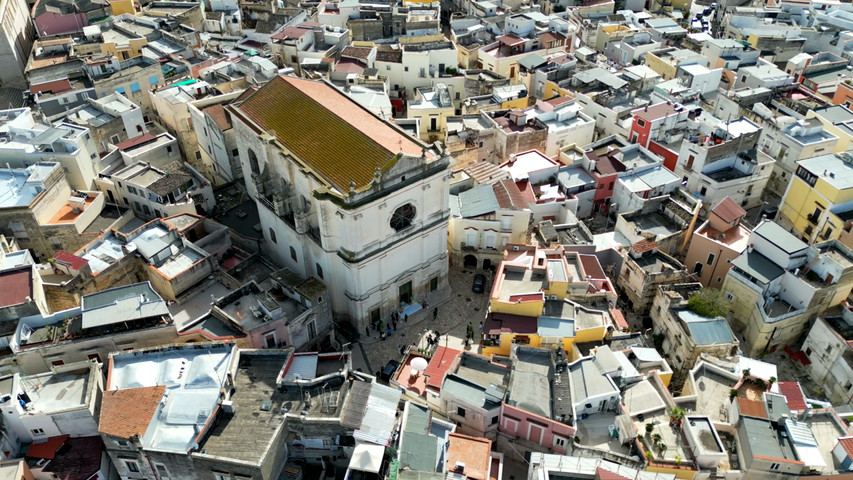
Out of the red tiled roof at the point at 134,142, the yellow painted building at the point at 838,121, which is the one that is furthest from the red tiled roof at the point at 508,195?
the red tiled roof at the point at 134,142

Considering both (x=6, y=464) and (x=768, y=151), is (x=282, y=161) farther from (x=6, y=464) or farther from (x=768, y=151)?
(x=768, y=151)

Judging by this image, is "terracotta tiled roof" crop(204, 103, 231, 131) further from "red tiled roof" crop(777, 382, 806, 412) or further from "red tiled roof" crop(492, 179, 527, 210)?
"red tiled roof" crop(777, 382, 806, 412)

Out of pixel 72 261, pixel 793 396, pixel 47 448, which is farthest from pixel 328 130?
pixel 793 396

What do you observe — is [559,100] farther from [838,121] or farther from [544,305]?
[544,305]

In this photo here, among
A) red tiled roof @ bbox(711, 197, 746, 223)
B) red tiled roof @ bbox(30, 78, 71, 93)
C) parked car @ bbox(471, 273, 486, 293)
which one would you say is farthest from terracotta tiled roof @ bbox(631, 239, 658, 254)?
red tiled roof @ bbox(30, 78, 71, 93)

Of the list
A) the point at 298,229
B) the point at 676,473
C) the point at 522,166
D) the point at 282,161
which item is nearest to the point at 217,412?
the point at 298,229

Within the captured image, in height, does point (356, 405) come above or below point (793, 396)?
above
